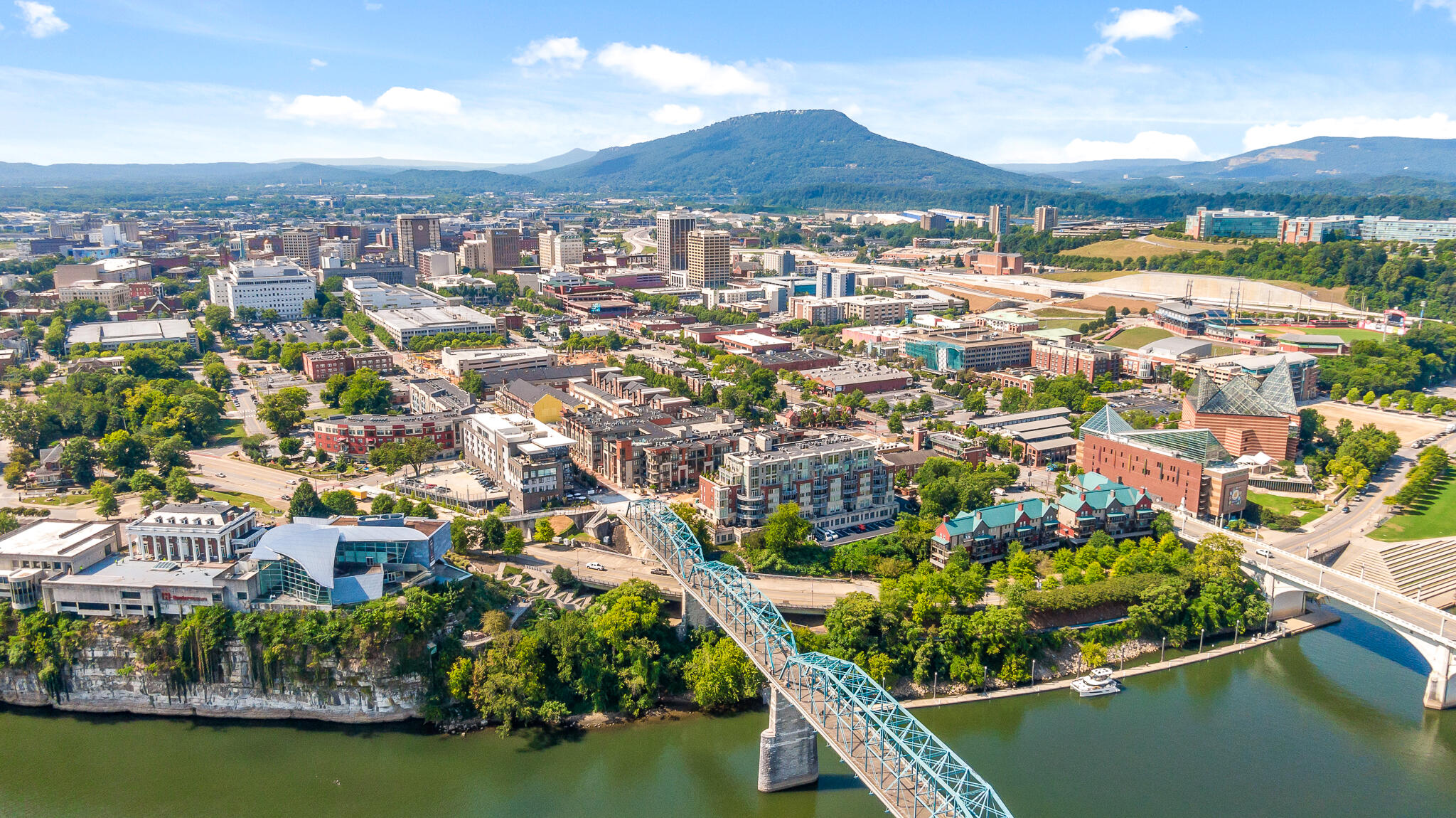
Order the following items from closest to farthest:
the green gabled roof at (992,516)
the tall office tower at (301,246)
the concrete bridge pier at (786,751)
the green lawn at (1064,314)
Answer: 1. the concrete bridge pier at (786,751)
2. the green gabled roof at (992,516)
3. the green lawn at (1064,314)
4. the tall office tower at (301,246)

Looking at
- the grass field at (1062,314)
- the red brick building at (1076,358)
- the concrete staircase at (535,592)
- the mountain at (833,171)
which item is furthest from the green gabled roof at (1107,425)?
the mountain at (833,171)

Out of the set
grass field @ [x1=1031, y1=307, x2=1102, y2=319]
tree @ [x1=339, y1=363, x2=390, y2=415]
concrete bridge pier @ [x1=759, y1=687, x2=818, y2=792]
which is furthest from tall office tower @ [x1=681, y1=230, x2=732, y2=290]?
concrete bridge pier @ [x1=759, y1=687, x2=818, y2=792]

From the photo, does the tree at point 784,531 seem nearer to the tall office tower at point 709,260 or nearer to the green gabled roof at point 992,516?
the green gabled roof at point 992,516

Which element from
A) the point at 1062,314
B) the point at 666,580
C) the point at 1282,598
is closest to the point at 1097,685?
the point at 1282,598

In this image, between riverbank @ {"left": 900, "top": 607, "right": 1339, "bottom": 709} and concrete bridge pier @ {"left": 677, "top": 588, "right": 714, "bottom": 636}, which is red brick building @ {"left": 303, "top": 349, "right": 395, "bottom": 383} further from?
riverbank @ {"left": 900, "top": 607, "right": 1339, "bottom": 709}

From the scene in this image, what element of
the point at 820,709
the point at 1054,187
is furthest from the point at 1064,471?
the point at 1054,187

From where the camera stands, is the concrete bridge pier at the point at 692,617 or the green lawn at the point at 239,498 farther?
the green lawn at the point at 239,498
